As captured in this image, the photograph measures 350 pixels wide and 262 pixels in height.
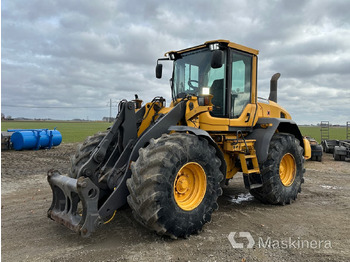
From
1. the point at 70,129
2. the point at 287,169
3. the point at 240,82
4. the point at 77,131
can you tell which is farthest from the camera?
the point at 70,129

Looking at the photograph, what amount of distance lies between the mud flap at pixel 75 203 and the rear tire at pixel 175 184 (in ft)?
1.74

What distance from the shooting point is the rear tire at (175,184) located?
156 inches

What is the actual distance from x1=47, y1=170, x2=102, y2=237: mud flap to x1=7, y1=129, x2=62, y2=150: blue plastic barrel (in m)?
14.0

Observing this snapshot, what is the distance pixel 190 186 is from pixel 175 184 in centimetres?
38

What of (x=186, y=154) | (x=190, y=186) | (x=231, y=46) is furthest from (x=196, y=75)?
(x=190, y=186)

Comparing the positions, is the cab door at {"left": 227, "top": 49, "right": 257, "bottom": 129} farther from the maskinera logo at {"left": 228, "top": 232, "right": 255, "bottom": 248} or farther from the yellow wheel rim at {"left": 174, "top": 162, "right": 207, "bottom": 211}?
the maskinera logo at {"left": 228, "top": 232, "right": 255, "bottom": 248}

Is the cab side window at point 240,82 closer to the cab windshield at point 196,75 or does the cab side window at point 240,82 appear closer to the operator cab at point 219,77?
the operator cab at point 219,77

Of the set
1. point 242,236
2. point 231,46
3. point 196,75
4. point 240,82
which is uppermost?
point 231,46

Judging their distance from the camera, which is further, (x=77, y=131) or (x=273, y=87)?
(x=77, y=131)

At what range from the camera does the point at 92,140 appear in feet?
18.6

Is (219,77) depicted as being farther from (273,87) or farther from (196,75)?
(273,87)

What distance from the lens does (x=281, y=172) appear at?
Answer: 696 centimetres

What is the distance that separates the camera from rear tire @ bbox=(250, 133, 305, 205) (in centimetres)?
623

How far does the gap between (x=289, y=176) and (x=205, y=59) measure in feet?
11.6
